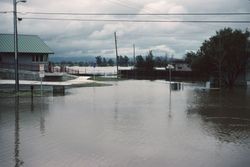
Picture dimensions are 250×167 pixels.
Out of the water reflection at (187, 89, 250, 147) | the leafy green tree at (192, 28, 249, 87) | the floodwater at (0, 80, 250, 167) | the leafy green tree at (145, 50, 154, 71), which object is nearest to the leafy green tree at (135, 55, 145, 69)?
the leafy green tree at (145, 50, 154, 71)

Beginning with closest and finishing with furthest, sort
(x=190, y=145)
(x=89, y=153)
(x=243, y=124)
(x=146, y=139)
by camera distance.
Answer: (x=89, y=153) → (x=190, y=145) → (x=146, y=139) → (x=243, y=124)

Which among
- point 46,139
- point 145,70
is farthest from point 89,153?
point 145,70

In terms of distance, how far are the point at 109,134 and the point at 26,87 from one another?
26.3m

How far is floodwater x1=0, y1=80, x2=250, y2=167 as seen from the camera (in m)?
12.0

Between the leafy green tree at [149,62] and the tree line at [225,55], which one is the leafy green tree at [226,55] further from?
the leafy green tree at [149,62]

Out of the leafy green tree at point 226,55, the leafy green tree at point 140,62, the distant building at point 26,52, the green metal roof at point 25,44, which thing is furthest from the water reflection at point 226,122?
the leafy green tree at point 140,62

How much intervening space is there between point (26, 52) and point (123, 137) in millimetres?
45386

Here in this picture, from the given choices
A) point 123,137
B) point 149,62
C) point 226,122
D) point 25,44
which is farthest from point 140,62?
point 123,137

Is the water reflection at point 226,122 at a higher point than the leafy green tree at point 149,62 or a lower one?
lower

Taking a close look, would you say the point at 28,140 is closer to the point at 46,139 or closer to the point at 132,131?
the point at 46,139

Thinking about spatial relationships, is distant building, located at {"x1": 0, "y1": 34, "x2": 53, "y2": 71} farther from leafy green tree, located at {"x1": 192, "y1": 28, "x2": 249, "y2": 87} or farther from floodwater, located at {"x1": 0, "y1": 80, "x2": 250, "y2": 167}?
floodwater, located at {"x1": 0, "y1": 80, "x2": 250, "y2": 167}

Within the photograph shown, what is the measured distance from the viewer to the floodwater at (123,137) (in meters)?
12.0

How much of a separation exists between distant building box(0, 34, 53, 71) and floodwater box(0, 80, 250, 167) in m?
33.9

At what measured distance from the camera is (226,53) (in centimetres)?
5609
